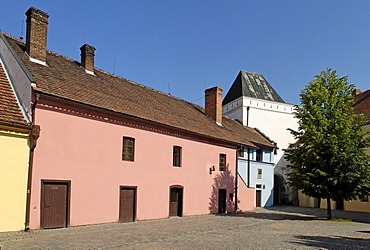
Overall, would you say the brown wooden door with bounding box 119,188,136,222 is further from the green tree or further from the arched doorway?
the green tree

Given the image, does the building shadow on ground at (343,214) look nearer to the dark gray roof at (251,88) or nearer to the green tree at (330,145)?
the green tree at (330,145)

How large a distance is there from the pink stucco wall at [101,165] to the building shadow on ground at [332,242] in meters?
8.67

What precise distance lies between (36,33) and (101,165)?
23.1 ft


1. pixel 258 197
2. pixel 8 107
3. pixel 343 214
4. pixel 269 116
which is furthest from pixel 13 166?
pixel 269 116

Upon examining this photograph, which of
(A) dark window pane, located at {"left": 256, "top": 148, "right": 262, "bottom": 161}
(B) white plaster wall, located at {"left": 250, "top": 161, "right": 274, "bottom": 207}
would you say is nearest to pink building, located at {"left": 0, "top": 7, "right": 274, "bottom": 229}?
(B) white plaster wall, located at {"left": 250, "top": 161, "right": 274, "bottom": 207}

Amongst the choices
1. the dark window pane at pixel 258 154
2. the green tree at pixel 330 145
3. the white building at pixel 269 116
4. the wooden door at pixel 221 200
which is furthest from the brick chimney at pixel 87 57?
the white building at pixel 269 116

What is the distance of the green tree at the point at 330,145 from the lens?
22578 mm

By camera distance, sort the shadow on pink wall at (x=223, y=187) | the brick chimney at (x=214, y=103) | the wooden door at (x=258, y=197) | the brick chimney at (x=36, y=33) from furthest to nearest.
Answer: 1. the wooden door at (x=258, y=197)
2. the brick chimney at (x=214, y=103)
3. the shadow on pink wall at (x=223, y=187)
4. the brick chimney at (x=36, y=33)

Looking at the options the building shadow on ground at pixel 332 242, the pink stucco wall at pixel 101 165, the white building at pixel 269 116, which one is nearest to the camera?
the building shadow on ground at pixel 332 242

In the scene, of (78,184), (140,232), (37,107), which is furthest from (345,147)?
(37,107)

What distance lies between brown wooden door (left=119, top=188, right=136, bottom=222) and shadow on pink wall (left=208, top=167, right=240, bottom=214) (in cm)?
764

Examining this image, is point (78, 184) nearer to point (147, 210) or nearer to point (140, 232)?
point (140, 232)

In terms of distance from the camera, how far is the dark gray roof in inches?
1698

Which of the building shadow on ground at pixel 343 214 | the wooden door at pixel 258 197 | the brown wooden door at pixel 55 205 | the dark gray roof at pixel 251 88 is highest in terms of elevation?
the dark gray roof at pixel 251 88
